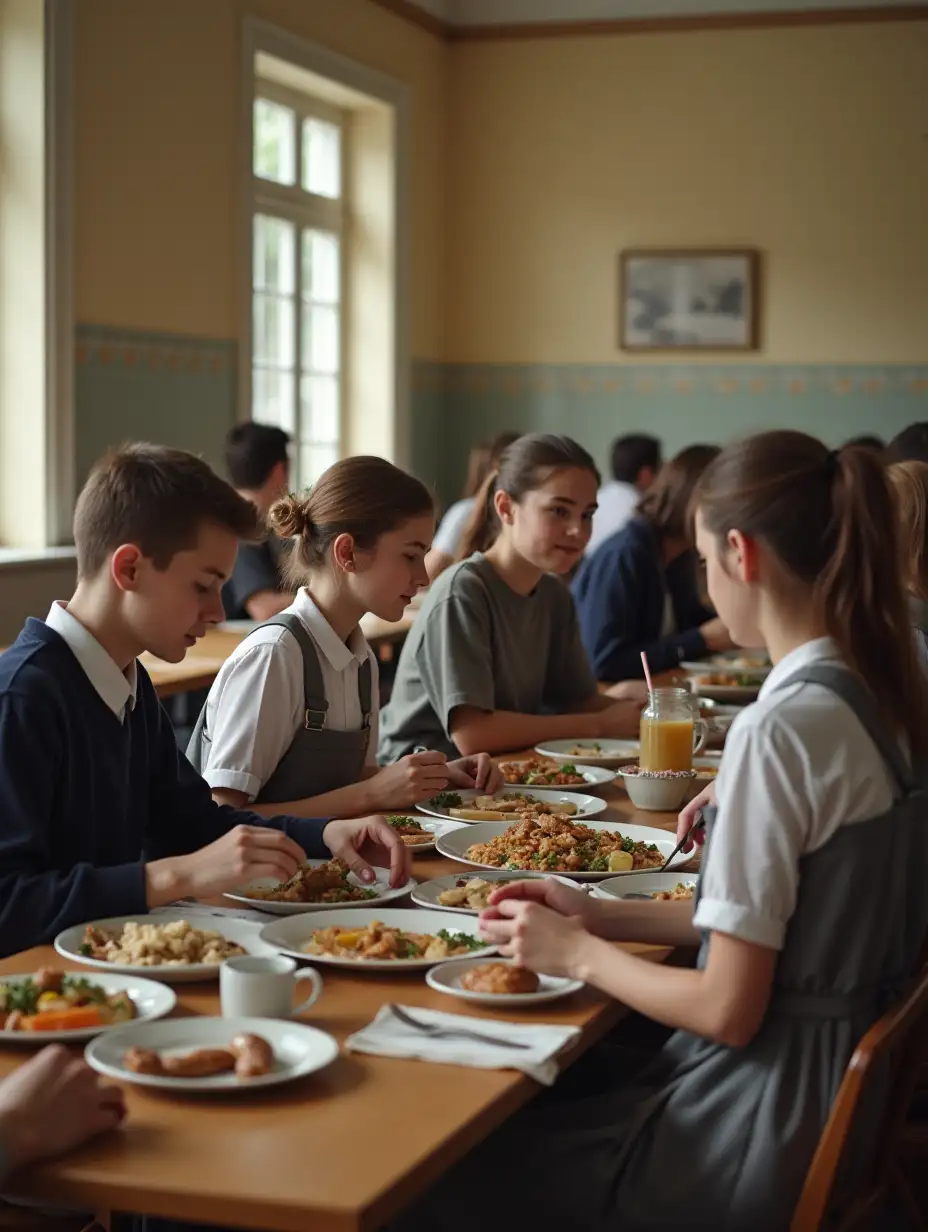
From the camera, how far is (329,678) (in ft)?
8.89

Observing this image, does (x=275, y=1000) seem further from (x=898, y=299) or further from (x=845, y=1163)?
(x=898, y=299)

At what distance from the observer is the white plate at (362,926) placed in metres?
1.75

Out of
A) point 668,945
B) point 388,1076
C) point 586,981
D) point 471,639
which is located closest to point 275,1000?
point 388,1076

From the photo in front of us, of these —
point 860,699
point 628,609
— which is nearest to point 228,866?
point 860,699

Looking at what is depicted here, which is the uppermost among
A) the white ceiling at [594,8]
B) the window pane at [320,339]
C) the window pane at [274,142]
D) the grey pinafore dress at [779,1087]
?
the white ceiling at [594,8]

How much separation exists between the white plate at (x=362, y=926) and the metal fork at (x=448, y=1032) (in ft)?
0.42

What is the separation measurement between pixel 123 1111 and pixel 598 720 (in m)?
2.14

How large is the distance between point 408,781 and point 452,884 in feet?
1.50

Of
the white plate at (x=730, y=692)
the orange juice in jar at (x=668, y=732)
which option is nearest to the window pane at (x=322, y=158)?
the white plate at (x=730, y=692)

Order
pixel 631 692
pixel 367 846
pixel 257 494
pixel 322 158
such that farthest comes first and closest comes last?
pixel 322 158, pixel 257 494, pixel 631 692, pixel 367 846

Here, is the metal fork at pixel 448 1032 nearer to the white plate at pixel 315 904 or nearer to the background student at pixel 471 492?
the white plate at pixel 315 904

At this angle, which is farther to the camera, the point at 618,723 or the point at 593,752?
the point at 618,723

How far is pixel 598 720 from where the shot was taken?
3.40 m

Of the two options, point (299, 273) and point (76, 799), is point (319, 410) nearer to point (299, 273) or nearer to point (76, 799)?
point (299, 273)
